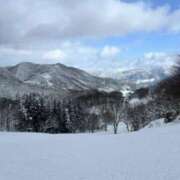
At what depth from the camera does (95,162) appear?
16.4 m

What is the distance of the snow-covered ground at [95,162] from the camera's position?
13.4 metres

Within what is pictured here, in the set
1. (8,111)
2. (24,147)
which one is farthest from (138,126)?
(24,147)

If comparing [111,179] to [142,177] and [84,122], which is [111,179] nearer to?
[142,177]

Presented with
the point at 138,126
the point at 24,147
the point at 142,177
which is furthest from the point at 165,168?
the point at 138,126

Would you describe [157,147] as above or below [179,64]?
below

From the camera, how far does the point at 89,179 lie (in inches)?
516

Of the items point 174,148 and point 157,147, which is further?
point 157,147

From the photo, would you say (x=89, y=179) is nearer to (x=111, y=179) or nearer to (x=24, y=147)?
(x=111, y=179)

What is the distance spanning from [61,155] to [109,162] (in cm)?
436

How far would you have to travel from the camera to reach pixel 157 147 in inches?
739

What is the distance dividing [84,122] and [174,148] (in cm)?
6687

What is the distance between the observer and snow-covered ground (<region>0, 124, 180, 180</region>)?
44.0 feet

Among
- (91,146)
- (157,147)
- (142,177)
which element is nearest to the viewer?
(142,177)

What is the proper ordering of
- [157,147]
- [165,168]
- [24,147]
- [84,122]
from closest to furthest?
[165,168] < [157,147] < [24,147] < [84,122]
